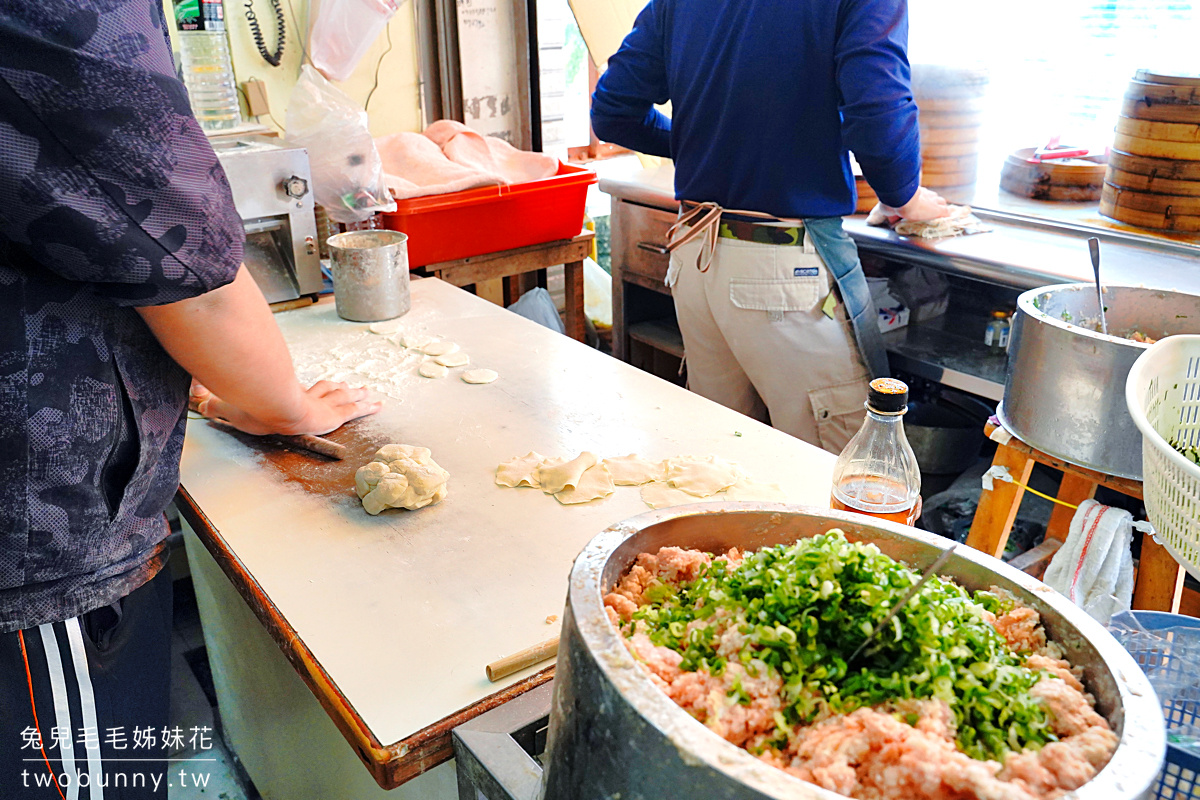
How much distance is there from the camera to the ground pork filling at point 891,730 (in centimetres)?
53

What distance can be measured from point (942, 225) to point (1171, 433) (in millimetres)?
1735

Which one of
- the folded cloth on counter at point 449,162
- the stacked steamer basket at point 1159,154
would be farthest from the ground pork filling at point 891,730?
the folded cloth on counter at point 449,162

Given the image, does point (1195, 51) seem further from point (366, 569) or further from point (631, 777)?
point (631, 777)

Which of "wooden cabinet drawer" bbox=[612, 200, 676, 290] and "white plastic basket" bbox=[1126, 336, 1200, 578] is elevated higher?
"white plastic basket" bbox=[1126, 336, 1200, 578]

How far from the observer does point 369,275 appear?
230cm

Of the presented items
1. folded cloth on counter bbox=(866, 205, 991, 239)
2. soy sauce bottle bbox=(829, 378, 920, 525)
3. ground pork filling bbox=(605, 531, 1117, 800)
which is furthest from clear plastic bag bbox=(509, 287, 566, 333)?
ground pork filling bbox=(605, 531, 1117, 800)

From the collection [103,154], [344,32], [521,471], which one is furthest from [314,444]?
[344,32]

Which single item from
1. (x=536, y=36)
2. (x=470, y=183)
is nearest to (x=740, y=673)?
(x=470, y=183)

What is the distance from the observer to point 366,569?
1.28m

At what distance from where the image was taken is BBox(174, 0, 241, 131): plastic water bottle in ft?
8.91

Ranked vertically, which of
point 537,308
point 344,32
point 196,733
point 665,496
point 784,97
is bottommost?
point 196,733

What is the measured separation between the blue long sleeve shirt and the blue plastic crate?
153 cm

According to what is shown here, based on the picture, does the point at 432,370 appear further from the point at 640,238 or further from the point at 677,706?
the point at 640,238

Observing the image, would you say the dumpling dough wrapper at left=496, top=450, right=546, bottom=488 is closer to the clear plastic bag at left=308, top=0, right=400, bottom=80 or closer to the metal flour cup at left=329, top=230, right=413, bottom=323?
the metal flour cup at left=329, top=230, right=413, bottom=323
